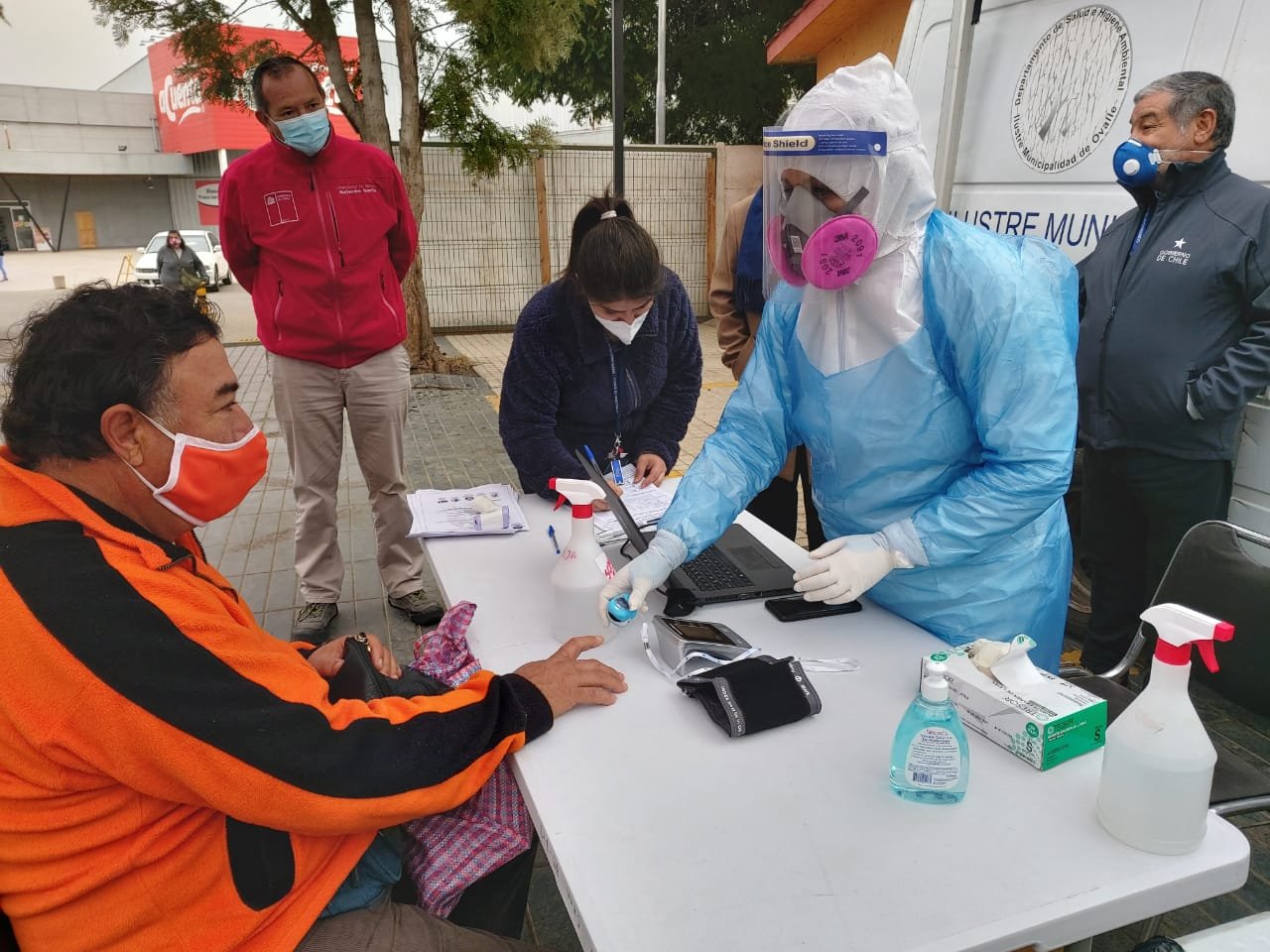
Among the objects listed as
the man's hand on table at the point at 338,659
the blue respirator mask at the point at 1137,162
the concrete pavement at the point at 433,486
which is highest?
the blue respirator mask at the point at 1137,162

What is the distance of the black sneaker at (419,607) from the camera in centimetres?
346

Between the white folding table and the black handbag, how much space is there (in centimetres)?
32

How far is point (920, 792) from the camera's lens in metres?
1.20

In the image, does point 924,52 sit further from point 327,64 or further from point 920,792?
point 327,64

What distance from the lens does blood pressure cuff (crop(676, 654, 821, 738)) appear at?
137cm

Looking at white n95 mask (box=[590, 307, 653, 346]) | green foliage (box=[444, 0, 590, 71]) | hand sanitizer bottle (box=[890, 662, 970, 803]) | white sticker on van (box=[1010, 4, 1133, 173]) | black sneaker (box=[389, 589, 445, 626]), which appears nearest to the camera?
hand sanitizer bottle (box=[890, 662, 970, 803])

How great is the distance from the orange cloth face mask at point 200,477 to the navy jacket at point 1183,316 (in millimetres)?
2445

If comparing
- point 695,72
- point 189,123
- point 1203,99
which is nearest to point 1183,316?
point 1203,99

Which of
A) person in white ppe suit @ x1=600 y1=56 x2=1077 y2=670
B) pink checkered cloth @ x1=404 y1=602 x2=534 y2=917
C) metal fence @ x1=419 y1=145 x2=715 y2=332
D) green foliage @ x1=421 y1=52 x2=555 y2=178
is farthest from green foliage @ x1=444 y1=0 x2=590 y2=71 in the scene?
pink checkered cloth @ x1=404 y1=602 x2=534 y2=917

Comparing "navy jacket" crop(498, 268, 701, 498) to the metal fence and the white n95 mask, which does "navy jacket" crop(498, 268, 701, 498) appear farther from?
the metal fence

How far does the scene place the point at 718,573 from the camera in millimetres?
1944

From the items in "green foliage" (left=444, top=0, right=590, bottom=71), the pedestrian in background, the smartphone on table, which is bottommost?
the pedestrian in background

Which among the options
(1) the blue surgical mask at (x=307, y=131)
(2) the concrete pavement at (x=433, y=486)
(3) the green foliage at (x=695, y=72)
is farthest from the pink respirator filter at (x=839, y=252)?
(3) the green foliage at (x=695, y=72)

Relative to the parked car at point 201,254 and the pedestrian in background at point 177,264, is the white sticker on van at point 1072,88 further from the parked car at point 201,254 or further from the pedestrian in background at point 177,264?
the parked car at point 201,254
